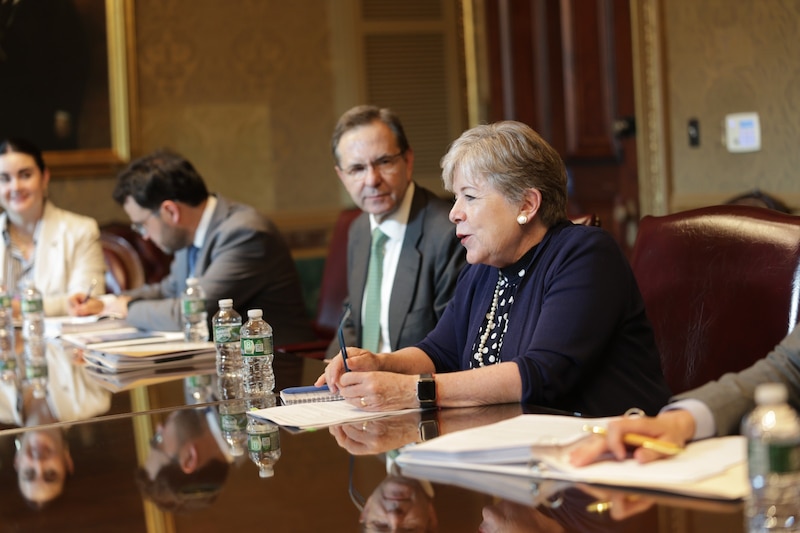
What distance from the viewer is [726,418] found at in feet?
5.24

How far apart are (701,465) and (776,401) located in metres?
0.28

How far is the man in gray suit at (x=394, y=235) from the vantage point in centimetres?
318

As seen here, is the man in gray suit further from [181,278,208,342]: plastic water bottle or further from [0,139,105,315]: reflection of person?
[0,139,105,315]: reflection of person

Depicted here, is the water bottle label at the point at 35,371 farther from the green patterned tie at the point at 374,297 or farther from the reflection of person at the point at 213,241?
the green patterned tie at the point at 374,297

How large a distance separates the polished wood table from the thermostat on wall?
280 centimetres

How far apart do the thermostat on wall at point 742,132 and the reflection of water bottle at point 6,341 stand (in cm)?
297

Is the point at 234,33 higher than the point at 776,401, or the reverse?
the point at 234,33

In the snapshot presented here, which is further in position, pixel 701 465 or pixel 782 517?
pixel 701 465

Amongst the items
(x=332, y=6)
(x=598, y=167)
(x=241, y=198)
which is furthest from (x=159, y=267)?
(x=598, y=167)

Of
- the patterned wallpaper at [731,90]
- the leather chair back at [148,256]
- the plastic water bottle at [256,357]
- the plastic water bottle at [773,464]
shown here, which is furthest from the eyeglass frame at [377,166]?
the leather chair back at [148,256]

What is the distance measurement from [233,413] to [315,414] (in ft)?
0.69

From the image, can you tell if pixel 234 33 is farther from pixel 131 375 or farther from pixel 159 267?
pixel 131 375

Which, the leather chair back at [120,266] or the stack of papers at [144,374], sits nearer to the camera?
the stack of papers at [144,374]

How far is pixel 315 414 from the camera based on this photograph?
81.2 inches
